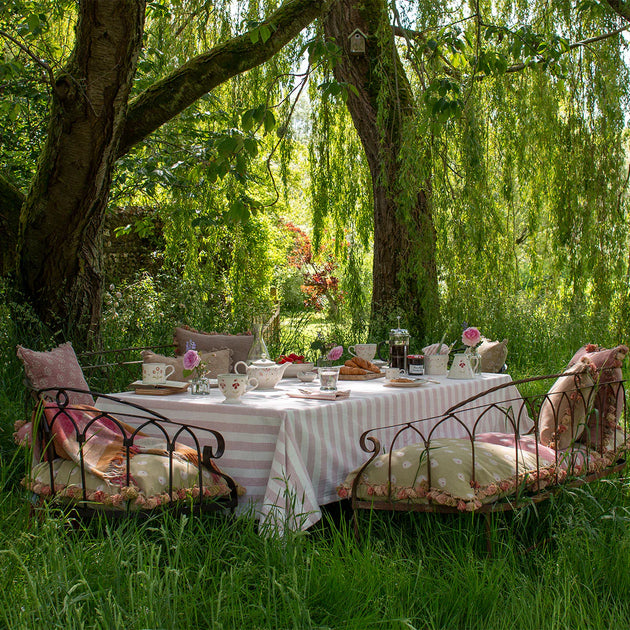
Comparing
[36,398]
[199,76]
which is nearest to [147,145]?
[199,76]

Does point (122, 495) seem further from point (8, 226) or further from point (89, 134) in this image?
point (8, 226)

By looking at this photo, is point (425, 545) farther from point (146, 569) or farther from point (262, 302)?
point (262, 302)

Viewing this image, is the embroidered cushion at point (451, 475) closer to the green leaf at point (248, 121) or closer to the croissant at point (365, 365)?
the croissant at point (365, 365)

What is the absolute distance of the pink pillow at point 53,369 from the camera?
3029mm

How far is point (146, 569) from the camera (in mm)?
2410

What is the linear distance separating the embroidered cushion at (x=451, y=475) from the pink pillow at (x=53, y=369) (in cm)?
123

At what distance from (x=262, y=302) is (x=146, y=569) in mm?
6150

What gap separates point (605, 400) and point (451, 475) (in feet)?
3.12

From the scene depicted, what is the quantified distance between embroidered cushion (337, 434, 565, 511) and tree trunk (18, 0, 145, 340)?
3.10 meters

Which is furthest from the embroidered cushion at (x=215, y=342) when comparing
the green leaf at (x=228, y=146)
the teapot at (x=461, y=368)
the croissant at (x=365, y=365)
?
the green leaf at (x=228, y=146)

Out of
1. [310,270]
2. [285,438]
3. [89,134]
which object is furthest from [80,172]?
[310,270]

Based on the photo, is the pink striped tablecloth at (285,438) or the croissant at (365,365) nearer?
the pink striped tablecloth at (285,438)

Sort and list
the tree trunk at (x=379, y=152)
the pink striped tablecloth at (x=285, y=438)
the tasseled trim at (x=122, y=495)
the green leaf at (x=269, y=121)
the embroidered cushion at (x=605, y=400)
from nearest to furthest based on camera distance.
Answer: the tasseled trim at (x=122, y=495)
the pink striped tablecloth at (x=285, y=438)
the embroidered cushion at (x=605, y=400)
the green leaf at (x=269, y=121)
the tree trunk at (x=379, y=152)

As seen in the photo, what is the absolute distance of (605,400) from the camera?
3.30 meters
